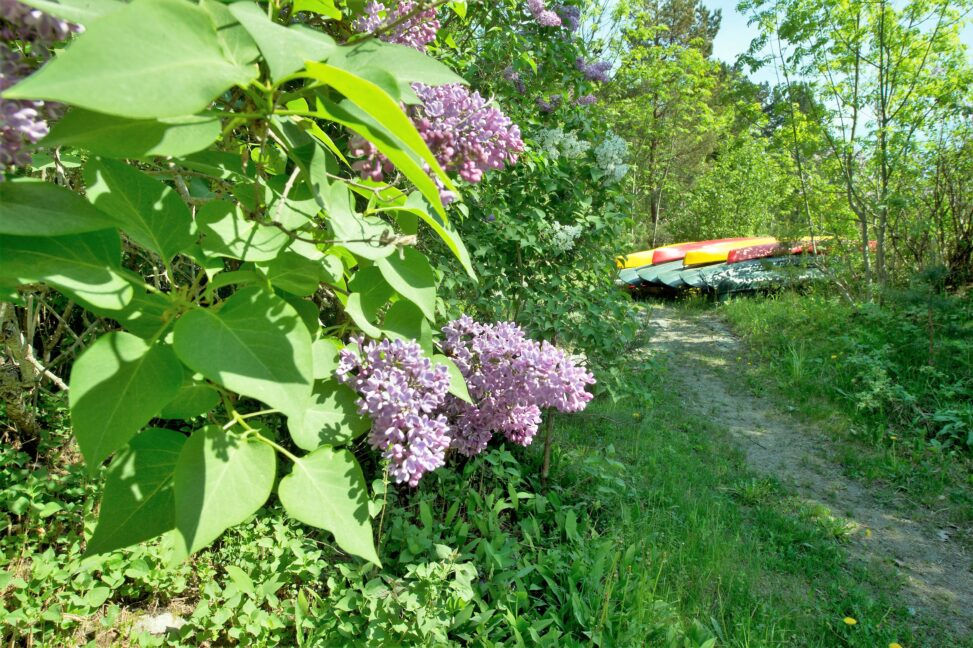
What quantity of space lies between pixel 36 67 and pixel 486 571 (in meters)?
2.15

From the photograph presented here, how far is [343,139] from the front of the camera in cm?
132

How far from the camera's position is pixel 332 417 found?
0.86 m

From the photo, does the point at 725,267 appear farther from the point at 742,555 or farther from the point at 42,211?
the point at 42,211

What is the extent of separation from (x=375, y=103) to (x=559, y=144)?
10.1ft

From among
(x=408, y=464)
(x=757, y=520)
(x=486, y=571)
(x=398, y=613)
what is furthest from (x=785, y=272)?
(x=408, y=464)

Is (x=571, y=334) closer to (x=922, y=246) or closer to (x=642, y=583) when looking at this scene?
(x=642, y=583)

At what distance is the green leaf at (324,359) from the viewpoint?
0.82 meters

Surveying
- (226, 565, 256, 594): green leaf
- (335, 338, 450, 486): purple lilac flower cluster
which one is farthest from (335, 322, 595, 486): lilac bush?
(226, 565, 256, 594): green leaf

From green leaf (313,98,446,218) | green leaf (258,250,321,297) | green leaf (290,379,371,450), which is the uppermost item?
green leaf (313,98,446,218)

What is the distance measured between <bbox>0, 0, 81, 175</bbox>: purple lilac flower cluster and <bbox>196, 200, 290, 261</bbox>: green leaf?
0.17 m

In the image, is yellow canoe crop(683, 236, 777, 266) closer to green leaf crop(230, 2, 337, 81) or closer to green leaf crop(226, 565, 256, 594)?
green leaf crop(226, 565, 256, 594)

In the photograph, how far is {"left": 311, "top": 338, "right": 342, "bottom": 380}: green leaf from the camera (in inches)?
32.1

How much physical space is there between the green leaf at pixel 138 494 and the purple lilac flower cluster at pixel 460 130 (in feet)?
1.43

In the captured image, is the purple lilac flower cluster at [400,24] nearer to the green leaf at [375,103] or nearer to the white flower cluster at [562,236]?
the green leaf at [375,103]
